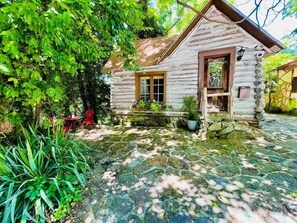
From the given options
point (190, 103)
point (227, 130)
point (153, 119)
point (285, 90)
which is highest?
point (285, 90)

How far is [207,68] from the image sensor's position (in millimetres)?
7043

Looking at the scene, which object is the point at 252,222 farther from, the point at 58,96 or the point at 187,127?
the point at 187,127

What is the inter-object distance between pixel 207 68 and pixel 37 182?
6879 mm

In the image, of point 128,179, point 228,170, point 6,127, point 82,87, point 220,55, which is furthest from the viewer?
point 82,87

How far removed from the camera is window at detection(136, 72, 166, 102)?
7.32 m

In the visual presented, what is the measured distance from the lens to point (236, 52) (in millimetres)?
5805

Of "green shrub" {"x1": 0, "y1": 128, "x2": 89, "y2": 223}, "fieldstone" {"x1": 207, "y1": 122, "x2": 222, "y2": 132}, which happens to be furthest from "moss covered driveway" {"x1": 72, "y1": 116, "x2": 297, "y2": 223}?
"fieldstone" {"x1": 207, "y1": 122, "x2": 222, "y2": 132}

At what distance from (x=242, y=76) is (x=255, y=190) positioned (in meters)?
4.42

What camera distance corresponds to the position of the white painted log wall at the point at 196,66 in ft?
18.9

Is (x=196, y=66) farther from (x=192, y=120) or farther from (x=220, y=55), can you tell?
(x=192, y=120)

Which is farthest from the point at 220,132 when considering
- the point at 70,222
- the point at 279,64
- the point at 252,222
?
the point at 279,64

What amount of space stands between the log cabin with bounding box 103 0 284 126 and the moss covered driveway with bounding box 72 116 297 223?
1.70 m

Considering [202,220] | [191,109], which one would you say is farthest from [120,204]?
[191,109]

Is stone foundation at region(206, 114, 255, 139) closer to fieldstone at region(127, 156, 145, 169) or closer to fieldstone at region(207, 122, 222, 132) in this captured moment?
fieldstone at region(207, 122, 222, 132)
